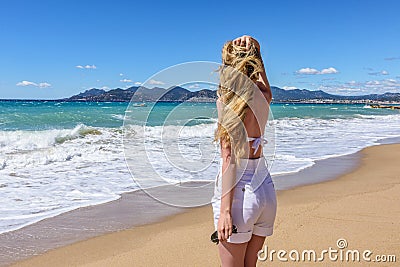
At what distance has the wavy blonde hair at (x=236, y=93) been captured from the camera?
2.11 meters

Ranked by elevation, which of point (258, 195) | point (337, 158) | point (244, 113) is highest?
point (244, 113)

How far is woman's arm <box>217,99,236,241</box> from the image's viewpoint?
2143 mm

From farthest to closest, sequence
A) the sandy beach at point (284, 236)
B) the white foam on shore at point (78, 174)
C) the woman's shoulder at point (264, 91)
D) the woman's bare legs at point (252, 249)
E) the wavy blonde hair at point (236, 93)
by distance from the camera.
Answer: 1. the white foam on shore at point (78, 174)
2. the sandy beach at point (284, 236)
3. the woman's bare legs at point (252, 249)
4. the woman's shoulder at point (264, 91)
5. the wavy blonde hair at point (236, 93)

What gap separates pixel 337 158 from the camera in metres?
11.5

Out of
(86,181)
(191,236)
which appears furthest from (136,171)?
(191,236)

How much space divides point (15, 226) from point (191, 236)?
91.4 inches

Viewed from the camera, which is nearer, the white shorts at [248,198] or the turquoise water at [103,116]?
the white shorts at [248,198]

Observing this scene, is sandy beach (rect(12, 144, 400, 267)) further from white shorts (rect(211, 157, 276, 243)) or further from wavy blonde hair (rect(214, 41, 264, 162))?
wavy blonde hair (rect(214, 41, 264, 162))

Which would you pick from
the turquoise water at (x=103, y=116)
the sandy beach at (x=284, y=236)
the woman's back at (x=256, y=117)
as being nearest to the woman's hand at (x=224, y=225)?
the woman's back at (x=256, y=117)

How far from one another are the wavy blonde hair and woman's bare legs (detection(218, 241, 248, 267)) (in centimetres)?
51

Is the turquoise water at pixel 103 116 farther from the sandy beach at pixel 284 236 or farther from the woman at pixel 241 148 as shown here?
the sandy beach at pixel 284 236

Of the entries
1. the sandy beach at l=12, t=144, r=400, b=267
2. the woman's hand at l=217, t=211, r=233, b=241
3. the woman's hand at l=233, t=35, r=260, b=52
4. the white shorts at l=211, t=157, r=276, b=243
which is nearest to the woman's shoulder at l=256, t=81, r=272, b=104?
the woman's hand at l=233, t=35, r=260, b=52

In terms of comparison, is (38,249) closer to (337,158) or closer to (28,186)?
(28,186)

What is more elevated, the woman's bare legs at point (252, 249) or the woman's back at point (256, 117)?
the woman's back at point (256, 117)
